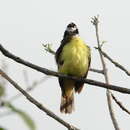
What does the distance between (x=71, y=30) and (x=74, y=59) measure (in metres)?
1.04

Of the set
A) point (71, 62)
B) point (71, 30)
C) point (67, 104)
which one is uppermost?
point (71, 30)

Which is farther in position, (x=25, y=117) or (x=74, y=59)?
(x=74, y=59)

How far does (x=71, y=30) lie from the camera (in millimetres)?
8008

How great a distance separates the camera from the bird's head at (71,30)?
7.85 metres

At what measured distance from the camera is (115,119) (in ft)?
13.5

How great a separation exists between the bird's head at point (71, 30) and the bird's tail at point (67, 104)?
1.11 meters

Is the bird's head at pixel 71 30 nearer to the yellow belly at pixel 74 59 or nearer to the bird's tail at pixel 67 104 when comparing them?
the yellow belly at pixel 74 59

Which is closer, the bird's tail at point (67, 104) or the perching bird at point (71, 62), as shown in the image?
the perching bird at point (71, 62)

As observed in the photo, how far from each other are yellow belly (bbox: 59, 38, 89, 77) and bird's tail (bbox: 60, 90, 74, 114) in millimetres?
591

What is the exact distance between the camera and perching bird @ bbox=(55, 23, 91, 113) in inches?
280

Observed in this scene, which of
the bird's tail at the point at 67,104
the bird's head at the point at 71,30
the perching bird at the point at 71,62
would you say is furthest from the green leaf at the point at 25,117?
the bird's head at the point at 71,30

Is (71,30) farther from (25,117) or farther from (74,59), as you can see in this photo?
(25,117)

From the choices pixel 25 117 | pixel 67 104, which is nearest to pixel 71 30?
pixel 67 104

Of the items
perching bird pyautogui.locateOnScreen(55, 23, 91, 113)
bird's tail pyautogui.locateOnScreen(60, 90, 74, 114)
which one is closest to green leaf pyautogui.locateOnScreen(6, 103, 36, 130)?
perching bird pyautogui.locateOnScreen(55, 23, 91, 113)
